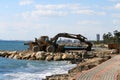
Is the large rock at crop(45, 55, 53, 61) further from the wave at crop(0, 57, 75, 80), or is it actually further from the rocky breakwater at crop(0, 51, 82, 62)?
the wave at crop(0, 57, 75, 80)

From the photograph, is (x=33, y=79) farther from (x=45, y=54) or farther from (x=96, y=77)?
(x=45, y=54)

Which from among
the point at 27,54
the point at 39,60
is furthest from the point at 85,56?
the point at 27,54

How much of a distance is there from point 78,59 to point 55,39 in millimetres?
11143

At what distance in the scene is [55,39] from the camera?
68562 mm

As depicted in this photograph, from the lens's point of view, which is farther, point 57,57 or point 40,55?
point 40,55

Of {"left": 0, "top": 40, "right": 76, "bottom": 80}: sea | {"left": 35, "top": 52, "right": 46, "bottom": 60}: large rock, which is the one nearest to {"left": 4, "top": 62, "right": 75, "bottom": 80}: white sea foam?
{"left": 0, "top": 40, "right": 76, "bottom": 80}: sea

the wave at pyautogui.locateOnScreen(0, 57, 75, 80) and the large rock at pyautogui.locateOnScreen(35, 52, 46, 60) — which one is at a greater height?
the large rock at pyautogui.locateOnScreen(35, 52, 46, 60)

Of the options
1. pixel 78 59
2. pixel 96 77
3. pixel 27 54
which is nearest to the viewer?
pixel 96 77

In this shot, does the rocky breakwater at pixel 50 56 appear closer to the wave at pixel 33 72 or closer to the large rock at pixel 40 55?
the large rock at pixel 40 55

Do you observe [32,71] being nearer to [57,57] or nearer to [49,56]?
[57,57]

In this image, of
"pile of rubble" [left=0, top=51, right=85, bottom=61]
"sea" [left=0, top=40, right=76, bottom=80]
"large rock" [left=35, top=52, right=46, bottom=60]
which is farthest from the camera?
"large rock" [left=35, top=52, right=46, bottom=60]

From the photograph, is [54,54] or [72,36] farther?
[72,36]

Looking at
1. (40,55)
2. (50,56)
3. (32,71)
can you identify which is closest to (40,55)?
(40,55)

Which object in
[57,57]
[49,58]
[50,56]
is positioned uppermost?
[50,56]
